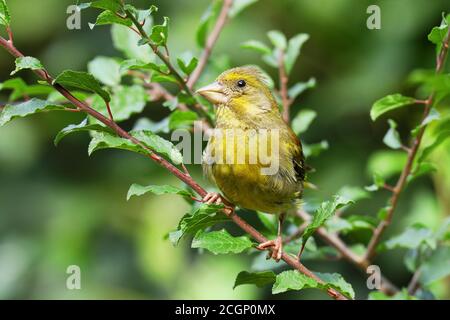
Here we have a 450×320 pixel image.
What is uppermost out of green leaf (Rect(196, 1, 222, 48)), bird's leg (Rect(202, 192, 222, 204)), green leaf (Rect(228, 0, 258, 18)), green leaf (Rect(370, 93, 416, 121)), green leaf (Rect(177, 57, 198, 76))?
green leaf (Rect(228, 0, 258, 18))

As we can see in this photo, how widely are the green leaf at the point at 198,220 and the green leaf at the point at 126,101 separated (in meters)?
0.84

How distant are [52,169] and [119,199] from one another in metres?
0.66

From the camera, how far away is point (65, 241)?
4996mm

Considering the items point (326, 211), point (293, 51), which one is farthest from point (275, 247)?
point (293, 51)

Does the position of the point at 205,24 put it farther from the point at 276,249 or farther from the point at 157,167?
the point at 157,167

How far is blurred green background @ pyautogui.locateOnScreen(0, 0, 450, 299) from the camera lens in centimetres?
485

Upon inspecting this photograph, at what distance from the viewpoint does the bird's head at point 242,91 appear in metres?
3.37

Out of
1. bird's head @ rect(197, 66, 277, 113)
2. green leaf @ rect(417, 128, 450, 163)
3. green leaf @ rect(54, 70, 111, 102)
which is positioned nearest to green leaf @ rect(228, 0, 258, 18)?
bird's head @ rect(197, 66, 277, 113)

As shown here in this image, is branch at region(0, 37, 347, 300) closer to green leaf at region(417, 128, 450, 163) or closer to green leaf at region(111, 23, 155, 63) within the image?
green leaf at region(417, 128, 450, 163)

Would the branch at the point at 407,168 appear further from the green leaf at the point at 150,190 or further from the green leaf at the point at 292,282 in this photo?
the green leaf at the point at 150,190

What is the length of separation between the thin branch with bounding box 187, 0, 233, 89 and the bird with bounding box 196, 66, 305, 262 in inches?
4.2
